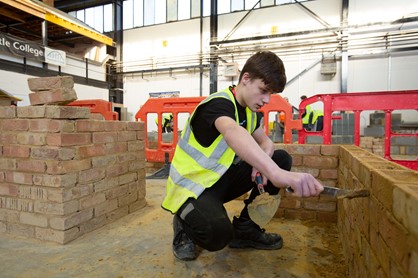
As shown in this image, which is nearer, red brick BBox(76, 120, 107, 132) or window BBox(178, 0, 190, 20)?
red brick BBox(76, 120, 107, 132)

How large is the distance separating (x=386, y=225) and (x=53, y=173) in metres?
2.00

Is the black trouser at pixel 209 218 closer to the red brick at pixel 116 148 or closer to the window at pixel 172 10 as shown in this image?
the red brick at pixel 116 148

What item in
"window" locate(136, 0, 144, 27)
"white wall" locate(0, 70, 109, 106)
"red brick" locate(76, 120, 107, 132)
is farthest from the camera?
"window" locate(136, 0, 144, 27)

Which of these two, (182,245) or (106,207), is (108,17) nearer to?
(106,207)

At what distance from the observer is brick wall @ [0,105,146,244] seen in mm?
1961

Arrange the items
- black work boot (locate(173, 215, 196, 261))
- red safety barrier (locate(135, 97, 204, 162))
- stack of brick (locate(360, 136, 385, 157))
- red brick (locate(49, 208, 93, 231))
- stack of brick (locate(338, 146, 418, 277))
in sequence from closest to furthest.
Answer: stack of brick (locate(338, 146, 418, 277)) → black work boot (locate(173, 215, 196, 261)) → red brick (locate(49, 208, 93, 231)) → red safety barrier (locate(135, 97, 204, 162)) → stack of brick (locate(360, 136, 385, 157))

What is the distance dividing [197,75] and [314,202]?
32.2 feet

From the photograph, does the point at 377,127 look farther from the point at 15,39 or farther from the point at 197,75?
the point at 15,39

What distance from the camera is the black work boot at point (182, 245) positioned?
1700 mm

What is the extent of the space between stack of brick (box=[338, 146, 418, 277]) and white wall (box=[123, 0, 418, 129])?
9234 millimetres

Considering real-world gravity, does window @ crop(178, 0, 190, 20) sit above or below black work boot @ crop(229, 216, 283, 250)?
above

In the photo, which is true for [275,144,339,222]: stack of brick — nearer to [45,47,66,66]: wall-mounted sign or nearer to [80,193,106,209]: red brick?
[80,193,106,209]: red brick

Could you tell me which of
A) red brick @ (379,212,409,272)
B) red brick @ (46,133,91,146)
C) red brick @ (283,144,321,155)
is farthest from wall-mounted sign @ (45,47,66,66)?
red brick @ (379,212,409,272)

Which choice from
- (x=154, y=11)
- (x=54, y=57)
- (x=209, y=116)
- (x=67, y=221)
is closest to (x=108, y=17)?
(x=154, y=11)
